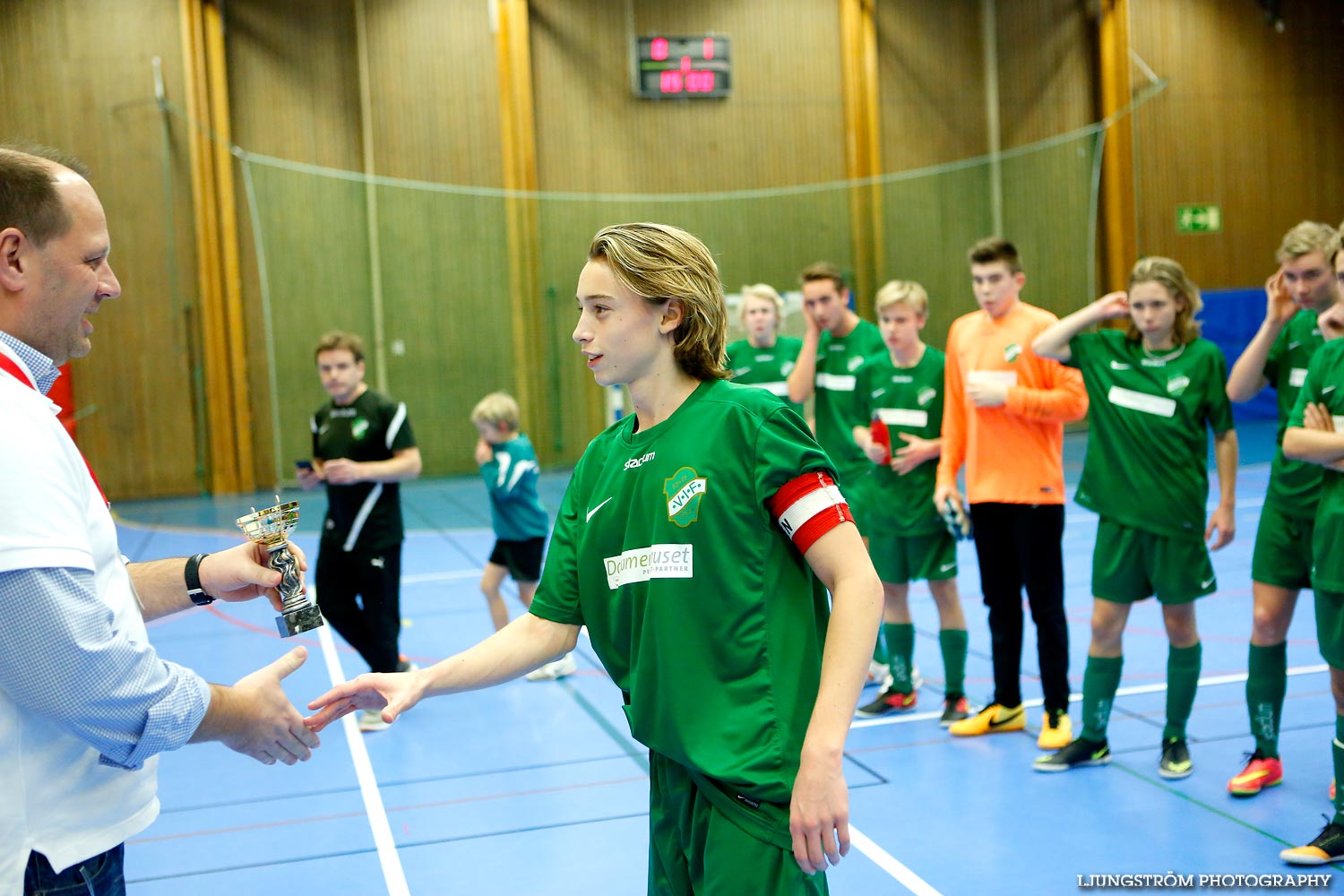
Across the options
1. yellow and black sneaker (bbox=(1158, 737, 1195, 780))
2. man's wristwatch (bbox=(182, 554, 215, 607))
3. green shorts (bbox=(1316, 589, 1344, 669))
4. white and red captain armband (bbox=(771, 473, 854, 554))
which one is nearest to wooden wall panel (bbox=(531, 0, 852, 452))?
yellow and black sneaker (bbox=(1158, 737, 1195, 780))

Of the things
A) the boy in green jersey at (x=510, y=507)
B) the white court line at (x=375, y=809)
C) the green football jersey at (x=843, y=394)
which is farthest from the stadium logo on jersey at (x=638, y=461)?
the boy in green jersey at (x=510, y=507)

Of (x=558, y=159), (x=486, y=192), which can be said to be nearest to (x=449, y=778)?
(x=486, y=192)

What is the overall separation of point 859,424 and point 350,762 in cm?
287

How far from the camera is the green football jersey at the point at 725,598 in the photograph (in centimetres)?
190

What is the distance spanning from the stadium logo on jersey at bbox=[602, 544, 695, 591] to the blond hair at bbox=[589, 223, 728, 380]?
1.12ft

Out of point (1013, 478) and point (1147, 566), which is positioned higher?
point (1013, 478)

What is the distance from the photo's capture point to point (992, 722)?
195 inches

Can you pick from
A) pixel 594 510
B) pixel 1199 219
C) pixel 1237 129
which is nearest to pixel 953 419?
pixel 594 510

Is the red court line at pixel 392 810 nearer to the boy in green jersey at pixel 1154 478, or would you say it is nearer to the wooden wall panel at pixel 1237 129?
the boy in green jersey at pixel 1154 478

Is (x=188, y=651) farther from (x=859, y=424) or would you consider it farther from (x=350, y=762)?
(x=859, y=424)

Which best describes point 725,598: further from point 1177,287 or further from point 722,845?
point 1177,287

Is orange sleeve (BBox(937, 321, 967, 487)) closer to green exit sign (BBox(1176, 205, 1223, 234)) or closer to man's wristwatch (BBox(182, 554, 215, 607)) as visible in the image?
man's wristwatch (BBox(182, 554, 215, 607))

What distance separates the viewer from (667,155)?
15508mm

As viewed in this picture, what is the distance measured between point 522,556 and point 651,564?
4.33 metres
